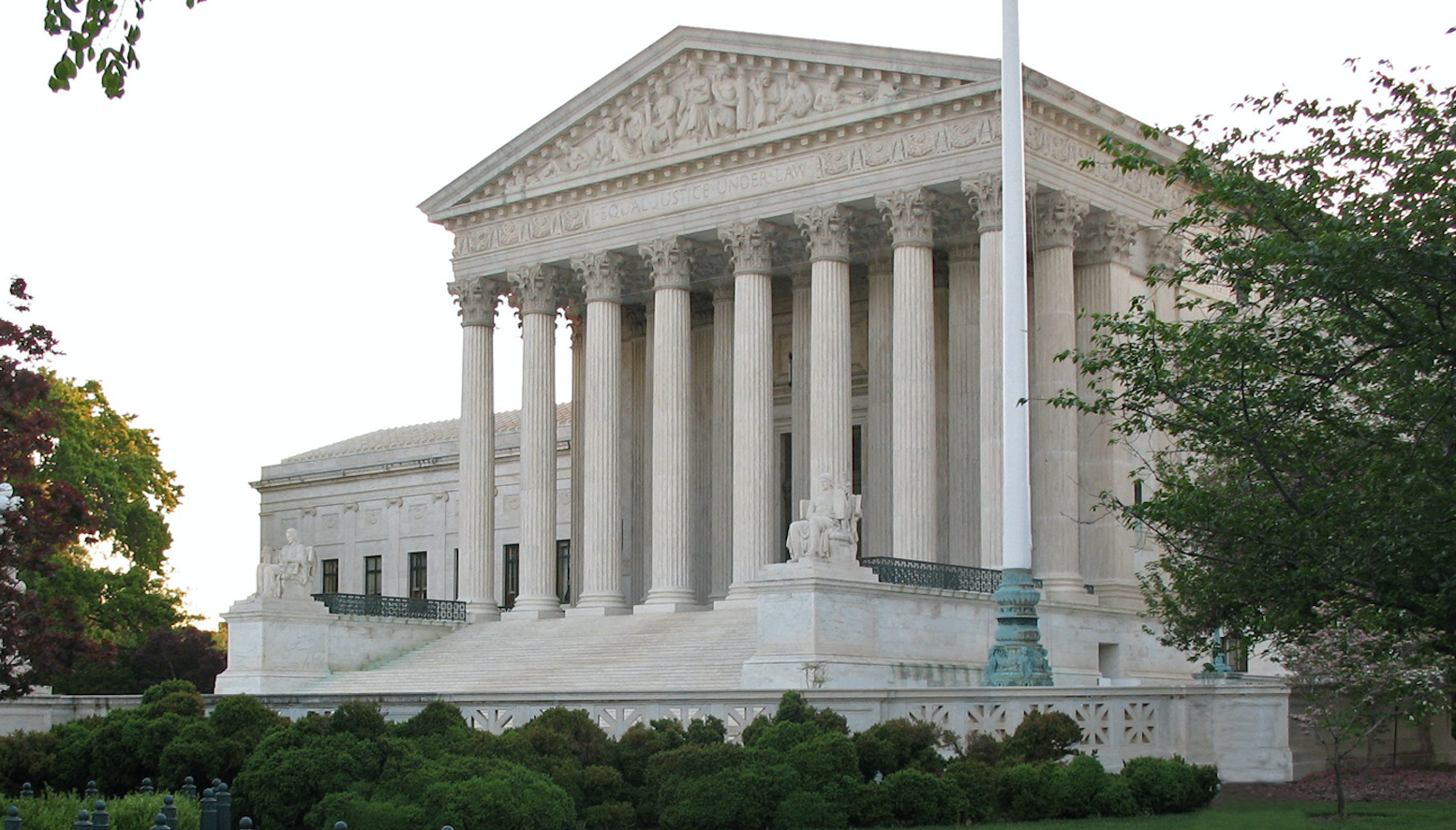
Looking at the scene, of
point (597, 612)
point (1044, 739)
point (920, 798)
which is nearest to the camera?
point (920, 798)

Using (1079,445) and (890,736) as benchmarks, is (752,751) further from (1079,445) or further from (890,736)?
(1079,445)

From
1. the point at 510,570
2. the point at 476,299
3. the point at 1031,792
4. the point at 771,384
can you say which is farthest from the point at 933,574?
the point at 510,570

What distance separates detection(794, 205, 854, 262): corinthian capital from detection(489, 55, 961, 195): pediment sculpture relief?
266 centimetres

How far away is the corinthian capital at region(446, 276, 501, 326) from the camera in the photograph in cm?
5647

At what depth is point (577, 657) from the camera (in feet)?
153

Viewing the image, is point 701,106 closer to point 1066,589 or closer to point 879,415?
point 879,415

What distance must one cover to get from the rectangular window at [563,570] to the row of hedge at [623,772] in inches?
1544

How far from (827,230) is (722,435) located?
10023mm

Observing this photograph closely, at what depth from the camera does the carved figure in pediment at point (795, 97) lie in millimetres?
48906

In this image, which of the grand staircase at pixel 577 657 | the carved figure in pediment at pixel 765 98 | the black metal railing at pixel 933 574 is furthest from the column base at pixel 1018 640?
the carved figure in pediment at pixel 765 98

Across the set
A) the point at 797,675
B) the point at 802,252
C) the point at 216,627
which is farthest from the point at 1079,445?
the point at 216,627

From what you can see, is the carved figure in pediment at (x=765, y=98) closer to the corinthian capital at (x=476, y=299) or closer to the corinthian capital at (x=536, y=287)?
the corinthian capital at (x=536, y=287)

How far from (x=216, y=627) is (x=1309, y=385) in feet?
274

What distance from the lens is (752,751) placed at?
21516 millimetres
